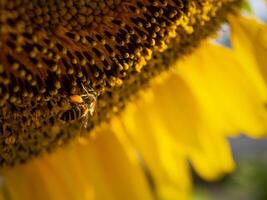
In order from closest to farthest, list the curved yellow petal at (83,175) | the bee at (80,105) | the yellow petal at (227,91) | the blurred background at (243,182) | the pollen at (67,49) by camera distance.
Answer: the pollen at (67,49) → the bee at (80,105) → the curved yellow petal at (83,175) → the yellow petal at (227,91) → the blurred background at (243,182)

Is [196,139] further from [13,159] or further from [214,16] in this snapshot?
[13,159]

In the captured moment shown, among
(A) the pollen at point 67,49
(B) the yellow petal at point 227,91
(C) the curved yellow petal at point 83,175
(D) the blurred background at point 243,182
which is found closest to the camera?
(A) the pollen at point 67,49

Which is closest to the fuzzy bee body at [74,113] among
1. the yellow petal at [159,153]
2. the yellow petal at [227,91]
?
the yellow petal at [159,153]

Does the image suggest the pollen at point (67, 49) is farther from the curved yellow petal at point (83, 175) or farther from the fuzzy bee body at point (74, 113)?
the curved yellow petal at point (83, 175)

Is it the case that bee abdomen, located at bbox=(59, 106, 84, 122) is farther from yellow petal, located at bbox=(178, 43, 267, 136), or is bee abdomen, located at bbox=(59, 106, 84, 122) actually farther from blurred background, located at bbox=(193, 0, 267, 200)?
blurred background, located at bbox=(193, 0, 267, 200)

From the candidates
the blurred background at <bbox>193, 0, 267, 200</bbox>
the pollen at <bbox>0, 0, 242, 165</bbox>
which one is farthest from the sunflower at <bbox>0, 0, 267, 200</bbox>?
the blurred background at <bbox>193, 0, 267, 200</bbox>

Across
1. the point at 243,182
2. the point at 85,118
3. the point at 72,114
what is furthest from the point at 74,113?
the point at 243,182

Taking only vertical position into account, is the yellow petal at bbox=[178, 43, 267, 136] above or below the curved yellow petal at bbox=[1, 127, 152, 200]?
above

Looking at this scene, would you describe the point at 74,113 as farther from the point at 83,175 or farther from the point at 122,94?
the point at 83,175

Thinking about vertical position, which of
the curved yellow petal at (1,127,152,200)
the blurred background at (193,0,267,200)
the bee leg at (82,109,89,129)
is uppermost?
the bee leg at (82,109,89,129)
